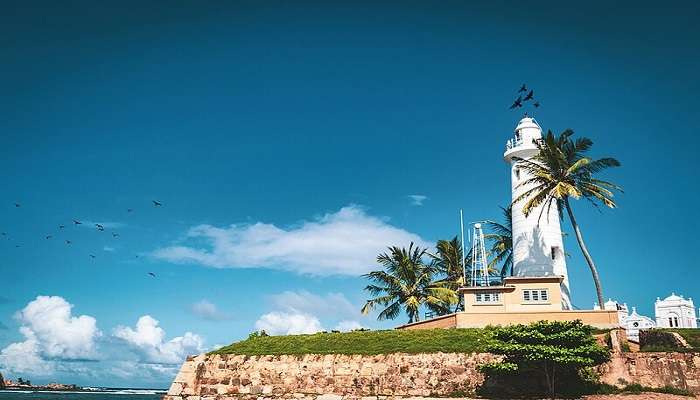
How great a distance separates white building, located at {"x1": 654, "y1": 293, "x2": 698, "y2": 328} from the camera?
5438 centimetres

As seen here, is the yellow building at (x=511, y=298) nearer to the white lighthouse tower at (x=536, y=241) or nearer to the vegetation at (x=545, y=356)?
the white lighthouse tower at (x=536, y=241)

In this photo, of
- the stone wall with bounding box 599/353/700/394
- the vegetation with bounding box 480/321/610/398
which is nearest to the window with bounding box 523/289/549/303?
the stone wall with bounding box 599/353/700/394

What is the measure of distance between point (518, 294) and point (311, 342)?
38.9 feet

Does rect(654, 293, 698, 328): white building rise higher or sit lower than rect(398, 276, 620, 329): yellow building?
higher

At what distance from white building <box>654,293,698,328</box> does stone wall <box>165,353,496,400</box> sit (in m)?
39.7

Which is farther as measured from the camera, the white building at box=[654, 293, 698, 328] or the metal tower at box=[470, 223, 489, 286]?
the white building at box=[654, 293, 698, 328]

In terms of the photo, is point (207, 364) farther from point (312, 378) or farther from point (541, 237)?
point (541, 237)

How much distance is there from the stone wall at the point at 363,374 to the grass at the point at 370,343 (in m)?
0.35

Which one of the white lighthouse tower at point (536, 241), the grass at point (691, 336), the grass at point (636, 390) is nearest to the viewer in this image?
the grass at point (636, 390)

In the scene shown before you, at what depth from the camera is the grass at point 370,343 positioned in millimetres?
26422

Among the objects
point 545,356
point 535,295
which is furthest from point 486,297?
point 545,356

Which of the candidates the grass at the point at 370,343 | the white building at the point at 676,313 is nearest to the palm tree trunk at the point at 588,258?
Answer: the grass at the point at 370,343

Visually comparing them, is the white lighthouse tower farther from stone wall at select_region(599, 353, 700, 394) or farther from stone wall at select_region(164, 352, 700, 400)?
stone wall at select_region(164, 352, 700, 400)

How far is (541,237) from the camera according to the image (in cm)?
3525
